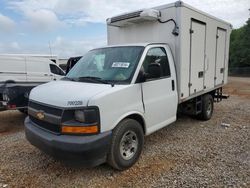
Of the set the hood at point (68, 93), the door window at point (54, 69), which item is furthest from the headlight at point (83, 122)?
the door window at point (54, 69)

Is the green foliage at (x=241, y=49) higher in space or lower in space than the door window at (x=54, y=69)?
higher

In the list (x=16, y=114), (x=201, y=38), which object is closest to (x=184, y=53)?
(x=201, y=38)

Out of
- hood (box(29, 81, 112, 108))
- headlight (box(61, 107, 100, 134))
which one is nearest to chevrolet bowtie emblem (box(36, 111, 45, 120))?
hood (box(29, 81, 112, 108))

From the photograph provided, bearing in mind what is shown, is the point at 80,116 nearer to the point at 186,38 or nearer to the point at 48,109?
the point at 48,109

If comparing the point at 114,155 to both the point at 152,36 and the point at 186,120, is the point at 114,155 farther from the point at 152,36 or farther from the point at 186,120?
the point at 186,120

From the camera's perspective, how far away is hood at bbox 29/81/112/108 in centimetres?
324

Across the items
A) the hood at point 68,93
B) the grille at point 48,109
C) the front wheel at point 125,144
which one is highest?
the hood at point 68,93

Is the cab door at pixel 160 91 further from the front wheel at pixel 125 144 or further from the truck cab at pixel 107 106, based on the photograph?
the front wheel at pixel 125 144

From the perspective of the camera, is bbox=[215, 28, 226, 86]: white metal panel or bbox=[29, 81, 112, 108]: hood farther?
bbox=[215, 28, 226, 86]: white metal panel

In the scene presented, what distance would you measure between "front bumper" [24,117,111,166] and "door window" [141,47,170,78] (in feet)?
4.99

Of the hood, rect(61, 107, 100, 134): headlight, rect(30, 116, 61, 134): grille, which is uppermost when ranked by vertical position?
the hood

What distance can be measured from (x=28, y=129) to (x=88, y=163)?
1.35m

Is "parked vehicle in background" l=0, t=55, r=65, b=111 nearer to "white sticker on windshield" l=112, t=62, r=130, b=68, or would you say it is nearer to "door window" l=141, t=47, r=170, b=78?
"white sticker on windshield" l=112, t=62, r=130, b=68

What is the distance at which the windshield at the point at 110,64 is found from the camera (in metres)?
3.94
